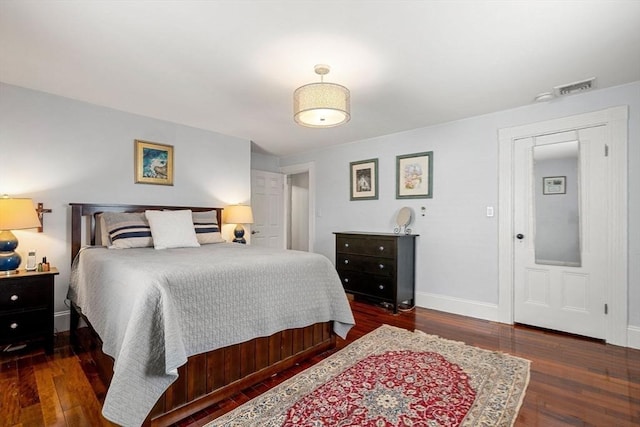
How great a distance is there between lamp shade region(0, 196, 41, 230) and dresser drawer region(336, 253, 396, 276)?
310 cm

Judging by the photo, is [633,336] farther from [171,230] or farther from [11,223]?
[11,223]

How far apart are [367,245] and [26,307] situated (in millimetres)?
3221

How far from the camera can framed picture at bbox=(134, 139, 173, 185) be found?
3.54 m

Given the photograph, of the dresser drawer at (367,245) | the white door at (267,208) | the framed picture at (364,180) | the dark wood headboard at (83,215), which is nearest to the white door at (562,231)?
the dresser drawer at (367,245)

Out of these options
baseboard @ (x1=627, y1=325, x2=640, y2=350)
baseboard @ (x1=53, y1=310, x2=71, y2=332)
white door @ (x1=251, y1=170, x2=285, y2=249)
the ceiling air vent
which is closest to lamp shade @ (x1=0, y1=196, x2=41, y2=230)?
baseboard @ (x1=53, y1=310, x2=71, y2=332)

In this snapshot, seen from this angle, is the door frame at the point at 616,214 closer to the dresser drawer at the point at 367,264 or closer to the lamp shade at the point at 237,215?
the dresser drawer at the point at 367,264

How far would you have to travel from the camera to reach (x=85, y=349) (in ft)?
8.38

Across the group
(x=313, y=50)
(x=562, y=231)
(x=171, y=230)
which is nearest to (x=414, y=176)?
(x=562, y=231)

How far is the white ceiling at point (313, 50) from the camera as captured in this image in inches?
68.3

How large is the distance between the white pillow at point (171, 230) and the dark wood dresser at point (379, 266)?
1872 millimetres

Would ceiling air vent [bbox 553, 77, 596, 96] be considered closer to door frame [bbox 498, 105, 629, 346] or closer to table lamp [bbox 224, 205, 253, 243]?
door frame [bbox 498, 105, 629, 346]

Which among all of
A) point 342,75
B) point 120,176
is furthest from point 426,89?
point 120,176

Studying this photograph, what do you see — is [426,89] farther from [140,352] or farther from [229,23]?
[140,352]

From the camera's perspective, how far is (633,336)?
2609 millimetres
